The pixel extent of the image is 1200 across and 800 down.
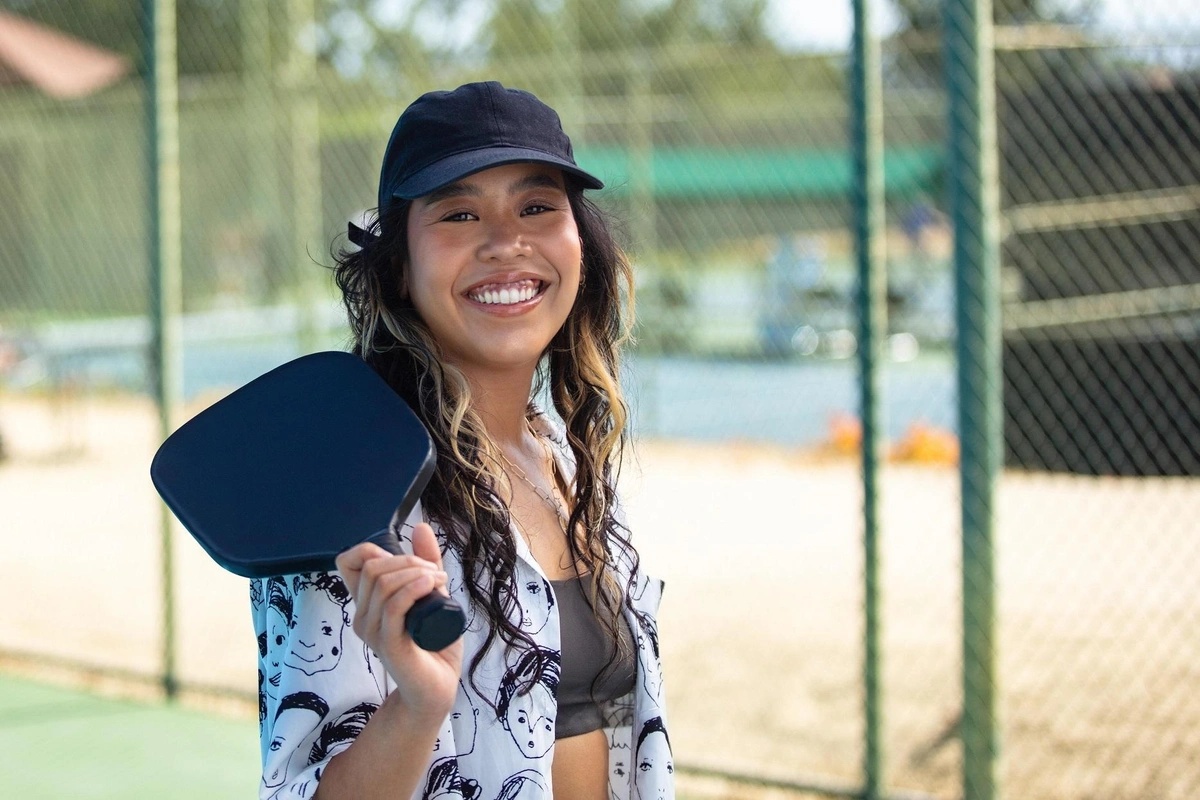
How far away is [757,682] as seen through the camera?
17.5 feet

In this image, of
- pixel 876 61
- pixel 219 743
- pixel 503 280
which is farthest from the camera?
pixel 219 743

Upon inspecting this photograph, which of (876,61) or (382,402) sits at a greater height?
(876,61)

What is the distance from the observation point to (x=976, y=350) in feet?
10.8

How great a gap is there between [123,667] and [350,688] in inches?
158

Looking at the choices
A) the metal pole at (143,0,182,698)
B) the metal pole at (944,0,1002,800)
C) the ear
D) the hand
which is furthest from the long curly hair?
the metal pole at (143,0,182,698)

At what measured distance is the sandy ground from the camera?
453cm

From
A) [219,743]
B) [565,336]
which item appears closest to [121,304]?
[219,743]

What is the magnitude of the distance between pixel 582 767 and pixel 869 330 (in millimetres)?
2116

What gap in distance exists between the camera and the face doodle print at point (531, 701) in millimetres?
1490

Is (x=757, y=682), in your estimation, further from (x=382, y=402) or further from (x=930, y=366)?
(x=930, y=366)

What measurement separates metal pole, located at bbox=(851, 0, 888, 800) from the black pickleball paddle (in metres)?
2.34

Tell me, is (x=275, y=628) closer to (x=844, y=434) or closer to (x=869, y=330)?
(x=869, y=330)

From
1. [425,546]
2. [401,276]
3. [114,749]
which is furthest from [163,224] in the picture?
[425,546]

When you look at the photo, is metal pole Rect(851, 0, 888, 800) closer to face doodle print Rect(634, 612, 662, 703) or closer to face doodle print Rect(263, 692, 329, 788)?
face doodle print Rect(634, 612, 662, 703)
